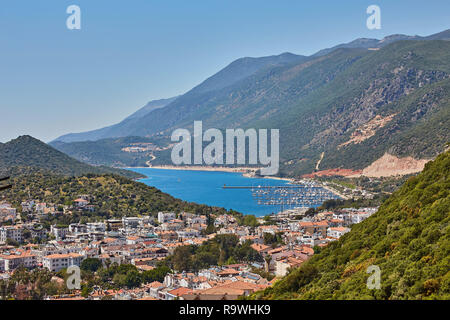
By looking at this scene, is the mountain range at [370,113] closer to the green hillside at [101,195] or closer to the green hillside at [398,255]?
the green hillside at [101,195]

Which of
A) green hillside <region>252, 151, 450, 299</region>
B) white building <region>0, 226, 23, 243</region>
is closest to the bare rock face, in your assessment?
white building <region>0, 226, 23, 243</region>

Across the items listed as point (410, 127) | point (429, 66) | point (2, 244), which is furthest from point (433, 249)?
point (429, 66)

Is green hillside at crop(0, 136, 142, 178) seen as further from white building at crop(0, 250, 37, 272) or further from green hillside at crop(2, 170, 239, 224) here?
white building at crop(0, 250, 37, 272)

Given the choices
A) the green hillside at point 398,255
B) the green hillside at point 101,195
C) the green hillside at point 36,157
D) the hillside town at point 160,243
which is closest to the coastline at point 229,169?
the green hillside at point 36,157

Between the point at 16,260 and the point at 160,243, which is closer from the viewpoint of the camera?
the point at 16,260

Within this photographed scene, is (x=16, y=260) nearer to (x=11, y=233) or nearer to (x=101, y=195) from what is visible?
(x=11, y=233)

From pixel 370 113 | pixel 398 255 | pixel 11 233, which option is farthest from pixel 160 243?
pixel 370 113
